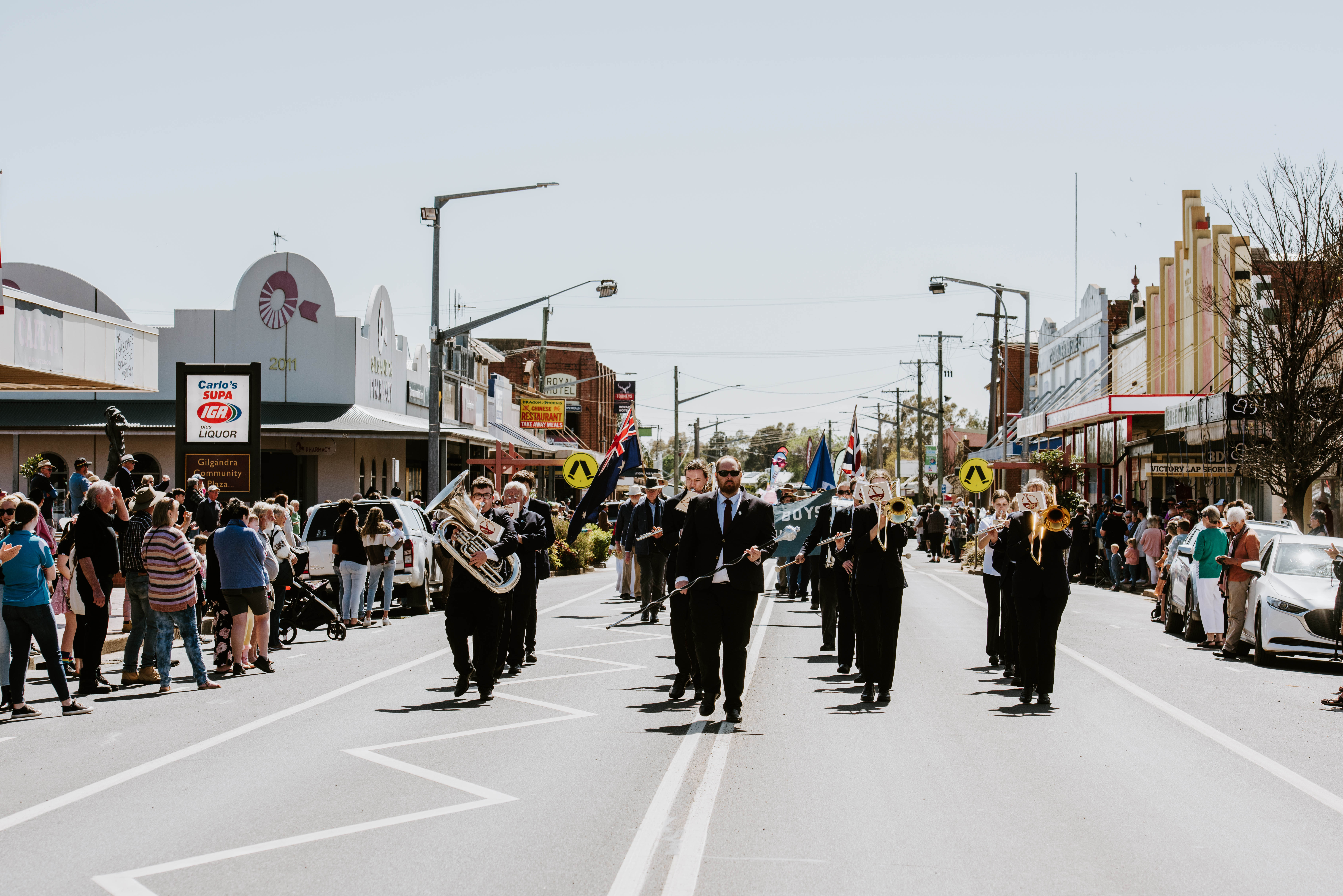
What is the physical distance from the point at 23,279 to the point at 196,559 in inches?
860

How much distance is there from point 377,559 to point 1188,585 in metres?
10.9

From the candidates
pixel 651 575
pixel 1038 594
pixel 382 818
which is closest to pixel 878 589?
pixel 1038 594

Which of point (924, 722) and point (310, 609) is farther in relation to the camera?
point (310, 609)

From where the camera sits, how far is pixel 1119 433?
4125cm

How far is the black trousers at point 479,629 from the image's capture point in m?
11.5

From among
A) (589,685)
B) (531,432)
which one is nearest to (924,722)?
(589,685)

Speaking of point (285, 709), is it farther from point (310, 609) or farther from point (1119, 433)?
point (1119, 433)

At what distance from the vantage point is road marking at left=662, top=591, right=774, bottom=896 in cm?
586

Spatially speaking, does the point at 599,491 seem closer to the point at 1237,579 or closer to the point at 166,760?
the point at 166,760

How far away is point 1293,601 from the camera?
14.9 m

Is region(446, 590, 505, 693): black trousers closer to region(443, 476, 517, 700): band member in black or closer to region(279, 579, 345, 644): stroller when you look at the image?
region(443, 476, 517, 700): band member in black

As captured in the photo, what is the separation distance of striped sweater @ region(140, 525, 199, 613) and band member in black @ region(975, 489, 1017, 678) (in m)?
7.09

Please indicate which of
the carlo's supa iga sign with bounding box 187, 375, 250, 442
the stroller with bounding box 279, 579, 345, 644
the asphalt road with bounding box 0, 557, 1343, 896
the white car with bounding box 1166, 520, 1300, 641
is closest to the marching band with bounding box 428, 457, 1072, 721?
the asphalt road with bounding box 0, 557, 1343, 896

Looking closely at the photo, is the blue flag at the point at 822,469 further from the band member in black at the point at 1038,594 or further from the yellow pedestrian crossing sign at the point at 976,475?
the yellow pedestrian crossing sign at the point at 976,475
